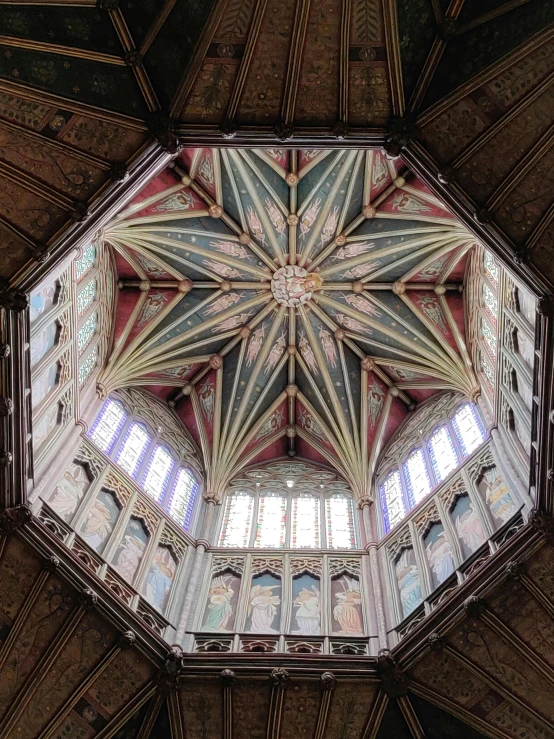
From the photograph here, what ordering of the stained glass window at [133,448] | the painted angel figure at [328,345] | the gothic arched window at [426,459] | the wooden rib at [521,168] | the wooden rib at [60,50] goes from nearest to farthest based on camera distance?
the wooden rib at [60,50] < the wooden rib at [521,168] < the gothic arched window at [426,459] < the stained glass window at [133,448] < the painted angel figure at [328,345]

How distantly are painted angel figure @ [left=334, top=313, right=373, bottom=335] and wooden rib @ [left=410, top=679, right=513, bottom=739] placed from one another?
39.7 ft

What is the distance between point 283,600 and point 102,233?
32.9 ft

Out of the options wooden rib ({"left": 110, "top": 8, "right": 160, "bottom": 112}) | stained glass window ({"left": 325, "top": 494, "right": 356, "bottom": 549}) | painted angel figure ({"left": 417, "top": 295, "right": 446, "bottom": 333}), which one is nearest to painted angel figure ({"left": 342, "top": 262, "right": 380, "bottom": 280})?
painted angel figure ({"left": 417, "top": 295, "right": 446, "bottom": 333})

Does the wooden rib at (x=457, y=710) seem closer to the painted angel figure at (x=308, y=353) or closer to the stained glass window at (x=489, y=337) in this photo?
the stained glass window at (x=489, y=337)

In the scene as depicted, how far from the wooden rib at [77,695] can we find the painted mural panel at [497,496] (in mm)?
7467

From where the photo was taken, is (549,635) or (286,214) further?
(286,214)

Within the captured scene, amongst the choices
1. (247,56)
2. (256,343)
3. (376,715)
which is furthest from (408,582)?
(247,56)

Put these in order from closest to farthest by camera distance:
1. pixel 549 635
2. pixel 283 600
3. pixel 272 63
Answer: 1. pixel 272 63
2. pixel 549 635
3. pixel 283 600

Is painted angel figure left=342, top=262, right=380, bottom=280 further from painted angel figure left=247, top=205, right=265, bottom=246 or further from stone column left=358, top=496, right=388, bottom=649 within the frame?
stone column left=358, top=496, right=388, bottom=649

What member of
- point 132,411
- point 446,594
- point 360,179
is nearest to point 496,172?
point 446,594

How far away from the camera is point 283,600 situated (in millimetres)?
15414

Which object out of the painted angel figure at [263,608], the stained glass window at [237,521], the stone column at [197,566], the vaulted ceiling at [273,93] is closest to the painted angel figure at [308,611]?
the painted angel figure at [263,608]

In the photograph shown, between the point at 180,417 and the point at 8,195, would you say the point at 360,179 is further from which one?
the point at 8,195

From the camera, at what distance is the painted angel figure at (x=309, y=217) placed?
20.8 metres
